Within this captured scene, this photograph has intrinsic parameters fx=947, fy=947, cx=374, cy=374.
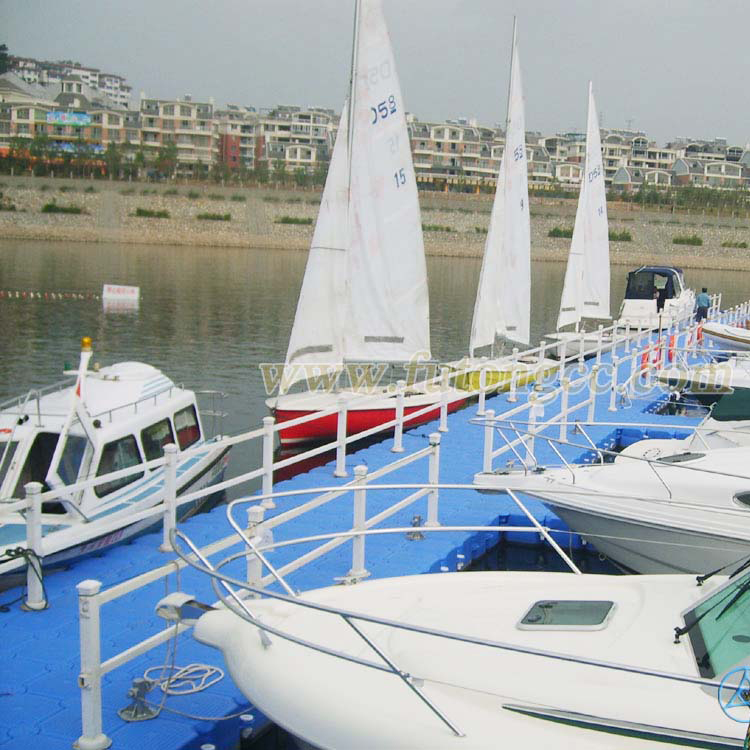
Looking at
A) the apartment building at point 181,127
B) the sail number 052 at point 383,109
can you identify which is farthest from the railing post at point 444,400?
the apartment building at point 181,127

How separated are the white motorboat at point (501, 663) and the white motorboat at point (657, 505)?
269 centimetres

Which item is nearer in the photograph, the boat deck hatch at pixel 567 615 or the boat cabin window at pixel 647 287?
the boat deck hatch at pixel 567 615

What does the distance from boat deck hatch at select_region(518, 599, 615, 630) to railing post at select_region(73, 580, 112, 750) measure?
2560 mm

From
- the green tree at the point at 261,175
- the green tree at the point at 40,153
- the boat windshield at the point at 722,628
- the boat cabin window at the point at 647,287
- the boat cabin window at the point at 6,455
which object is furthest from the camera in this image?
the green tree at the point at 261,175

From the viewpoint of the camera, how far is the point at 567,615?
5727 millimetres

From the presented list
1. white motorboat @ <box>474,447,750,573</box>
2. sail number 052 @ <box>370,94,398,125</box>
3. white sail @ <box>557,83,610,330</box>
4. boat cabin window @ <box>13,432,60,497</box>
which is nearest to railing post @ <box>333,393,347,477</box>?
white motorboat @ <box>474,447,750,573</box>

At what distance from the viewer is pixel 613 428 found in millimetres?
16094

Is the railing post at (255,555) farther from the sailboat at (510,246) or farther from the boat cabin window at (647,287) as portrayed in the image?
the boat cabin window at (647,287)

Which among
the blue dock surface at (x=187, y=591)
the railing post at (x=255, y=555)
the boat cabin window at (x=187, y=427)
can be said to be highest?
the railing post at (x=255, y=555)

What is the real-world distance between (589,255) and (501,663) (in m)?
30.9

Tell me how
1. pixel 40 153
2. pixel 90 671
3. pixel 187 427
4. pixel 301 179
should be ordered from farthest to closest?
pixel 301 179, pixel 40 153, pixel 187 427, pixel 90 671

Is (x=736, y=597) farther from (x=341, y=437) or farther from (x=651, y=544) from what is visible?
(x=341, y=437)

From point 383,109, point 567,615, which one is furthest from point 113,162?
point 567,615

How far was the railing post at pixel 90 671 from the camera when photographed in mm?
5707
